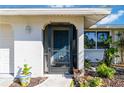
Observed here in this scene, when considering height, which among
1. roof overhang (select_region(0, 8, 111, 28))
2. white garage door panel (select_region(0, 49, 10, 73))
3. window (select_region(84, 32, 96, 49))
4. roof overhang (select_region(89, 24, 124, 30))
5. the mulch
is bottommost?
the mulch

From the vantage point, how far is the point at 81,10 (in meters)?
9.47

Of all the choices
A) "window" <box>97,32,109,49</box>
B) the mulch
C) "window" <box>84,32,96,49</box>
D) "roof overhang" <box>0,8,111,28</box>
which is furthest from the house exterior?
"window" <box>97,32,109,49</box>

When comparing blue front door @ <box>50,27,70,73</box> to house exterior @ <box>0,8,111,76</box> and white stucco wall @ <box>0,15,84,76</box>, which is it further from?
white stucco wall @ <box>0,15,84,76</box>

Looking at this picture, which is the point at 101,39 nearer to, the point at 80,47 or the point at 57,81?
the point at 80,47

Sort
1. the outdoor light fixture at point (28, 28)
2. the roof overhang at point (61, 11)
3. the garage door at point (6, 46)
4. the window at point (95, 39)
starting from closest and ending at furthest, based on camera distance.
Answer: the roof overhang at point (61, 11), the outdoor light fixture at point (28, 28), the garage door at point (6, 46), the window at point (95, 39)

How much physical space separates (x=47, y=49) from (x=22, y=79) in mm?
2601

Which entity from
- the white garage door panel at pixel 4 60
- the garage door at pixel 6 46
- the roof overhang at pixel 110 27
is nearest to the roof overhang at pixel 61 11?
the garage door at pixel 6 46

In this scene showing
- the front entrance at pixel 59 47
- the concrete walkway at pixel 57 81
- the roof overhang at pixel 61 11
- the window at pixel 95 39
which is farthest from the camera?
the window at pixel 95 39

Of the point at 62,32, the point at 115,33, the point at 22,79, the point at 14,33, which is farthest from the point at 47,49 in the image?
the point at 115,33

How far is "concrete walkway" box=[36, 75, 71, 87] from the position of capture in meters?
8.73

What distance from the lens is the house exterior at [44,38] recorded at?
31.5ft

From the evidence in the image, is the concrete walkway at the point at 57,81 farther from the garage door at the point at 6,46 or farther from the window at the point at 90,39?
the window at the point at 90,39

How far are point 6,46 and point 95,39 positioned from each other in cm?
957

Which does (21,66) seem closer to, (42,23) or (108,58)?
(42,23)
